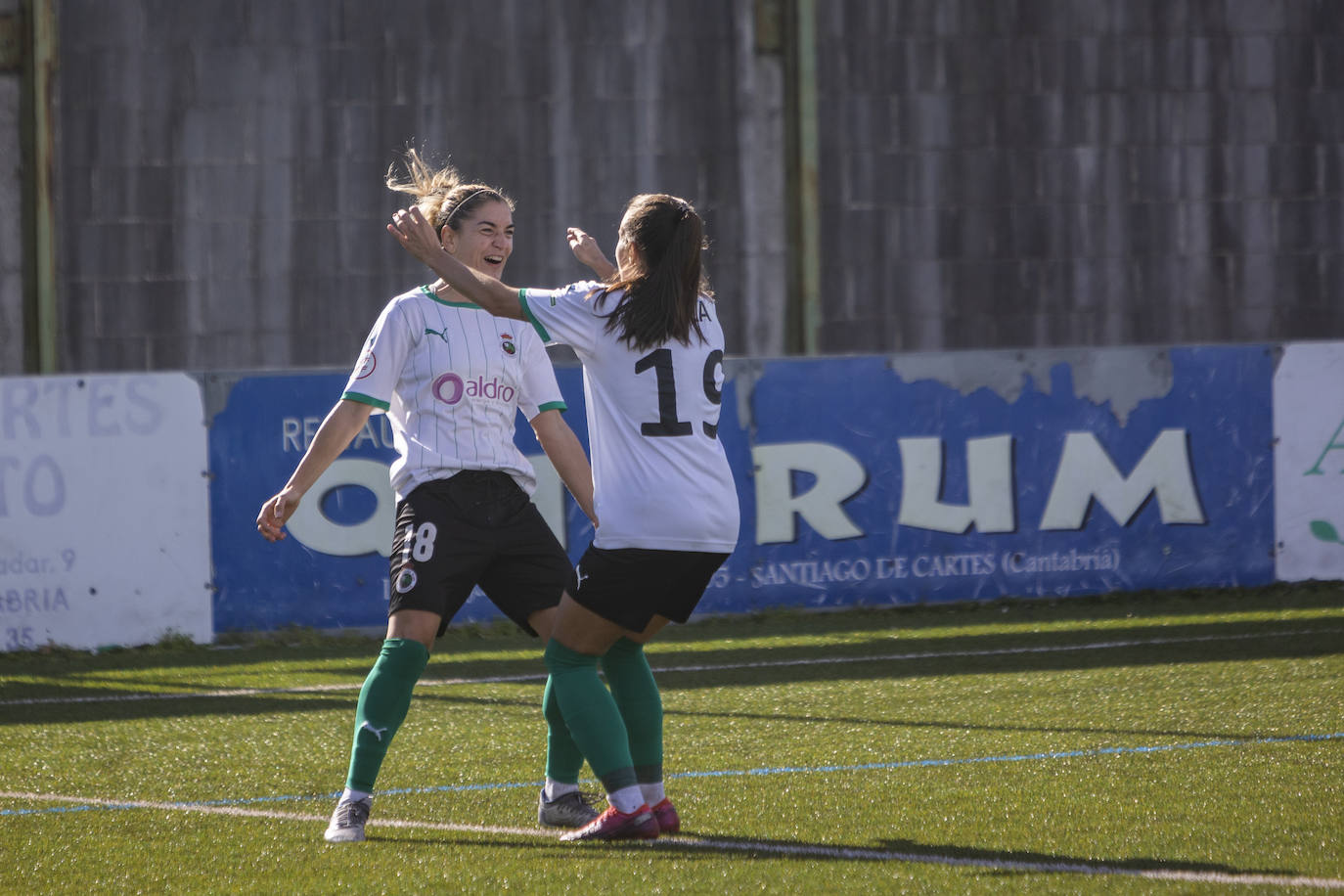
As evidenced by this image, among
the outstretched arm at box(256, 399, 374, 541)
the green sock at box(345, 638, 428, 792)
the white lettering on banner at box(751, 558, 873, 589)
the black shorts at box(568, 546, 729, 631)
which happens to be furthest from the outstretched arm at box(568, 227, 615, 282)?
the white lettering on banner at box(751, 558, 873, 589)

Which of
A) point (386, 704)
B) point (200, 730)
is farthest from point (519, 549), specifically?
point (200, 730)

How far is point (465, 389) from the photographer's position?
492 cm

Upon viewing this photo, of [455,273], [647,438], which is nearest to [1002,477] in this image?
[647,438]

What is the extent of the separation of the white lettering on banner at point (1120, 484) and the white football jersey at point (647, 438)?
714 cm

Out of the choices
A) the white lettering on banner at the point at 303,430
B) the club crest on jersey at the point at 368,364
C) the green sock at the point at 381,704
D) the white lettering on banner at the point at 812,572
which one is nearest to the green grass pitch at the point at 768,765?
the green sock at the point at 381,704

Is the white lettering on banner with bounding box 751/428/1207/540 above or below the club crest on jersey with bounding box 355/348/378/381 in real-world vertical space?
below

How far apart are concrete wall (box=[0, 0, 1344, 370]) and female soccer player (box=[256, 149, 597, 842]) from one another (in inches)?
424

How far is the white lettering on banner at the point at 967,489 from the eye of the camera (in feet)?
36.2

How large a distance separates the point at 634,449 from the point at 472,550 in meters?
0.68

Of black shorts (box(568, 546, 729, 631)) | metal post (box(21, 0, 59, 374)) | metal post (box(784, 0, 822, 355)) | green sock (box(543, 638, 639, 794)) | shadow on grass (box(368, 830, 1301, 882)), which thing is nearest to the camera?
shadow on grass (box(368, 830, 1301, 882))

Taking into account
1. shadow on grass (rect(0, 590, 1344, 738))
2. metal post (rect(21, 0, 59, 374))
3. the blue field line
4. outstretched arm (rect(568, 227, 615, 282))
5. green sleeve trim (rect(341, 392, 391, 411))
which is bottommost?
shadow on grass (rect(0, 590, 1344, 738))

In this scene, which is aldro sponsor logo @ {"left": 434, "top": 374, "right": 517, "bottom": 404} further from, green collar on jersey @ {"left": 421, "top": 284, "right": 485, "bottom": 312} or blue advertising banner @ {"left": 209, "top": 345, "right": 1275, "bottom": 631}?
blue advertising banner @ {"left": 209, "top": 345, "right": 1275, "bottom": 631}

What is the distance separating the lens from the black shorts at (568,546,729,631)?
14.4 ft

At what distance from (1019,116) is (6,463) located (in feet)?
33.6
